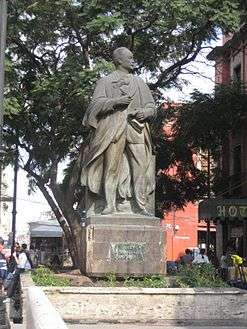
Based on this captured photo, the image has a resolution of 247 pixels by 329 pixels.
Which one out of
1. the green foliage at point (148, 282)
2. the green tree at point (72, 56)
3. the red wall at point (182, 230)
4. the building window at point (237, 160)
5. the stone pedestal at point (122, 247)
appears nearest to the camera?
the green foliage at point (148, 282)

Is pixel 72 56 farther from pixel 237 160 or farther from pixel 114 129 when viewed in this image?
pixel 237 160

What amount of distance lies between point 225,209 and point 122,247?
15988 millimetres

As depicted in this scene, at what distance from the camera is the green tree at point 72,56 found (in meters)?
20.5

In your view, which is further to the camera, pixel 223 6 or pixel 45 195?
pixel 45 195

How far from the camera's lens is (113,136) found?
395 inches

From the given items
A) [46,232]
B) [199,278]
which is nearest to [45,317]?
[199,278]

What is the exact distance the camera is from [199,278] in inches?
373

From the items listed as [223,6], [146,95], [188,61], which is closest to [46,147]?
[188,61]

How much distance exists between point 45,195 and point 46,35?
560cm

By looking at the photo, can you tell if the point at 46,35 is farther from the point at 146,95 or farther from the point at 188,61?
the point at 146,95

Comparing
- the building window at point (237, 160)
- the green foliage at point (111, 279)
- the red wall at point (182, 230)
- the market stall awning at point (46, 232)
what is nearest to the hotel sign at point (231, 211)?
the building window at point (237, 160)

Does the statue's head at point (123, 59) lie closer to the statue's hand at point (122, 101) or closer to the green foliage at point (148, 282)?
the statue's hand at point (122, 101)

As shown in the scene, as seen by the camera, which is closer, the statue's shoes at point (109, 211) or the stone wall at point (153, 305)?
the stone wall at point (153, 305)

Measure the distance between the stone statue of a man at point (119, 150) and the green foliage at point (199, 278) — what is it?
108 cm
